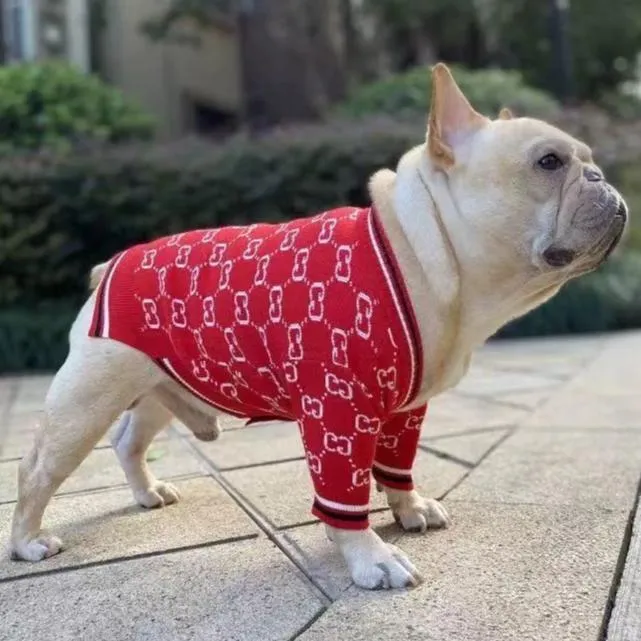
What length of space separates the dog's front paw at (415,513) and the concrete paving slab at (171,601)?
0.40 meters

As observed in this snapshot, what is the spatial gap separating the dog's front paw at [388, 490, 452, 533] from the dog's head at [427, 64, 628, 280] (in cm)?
80

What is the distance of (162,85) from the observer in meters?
13.5

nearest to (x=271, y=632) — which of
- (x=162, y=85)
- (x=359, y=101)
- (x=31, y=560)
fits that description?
(x=31, y=560)

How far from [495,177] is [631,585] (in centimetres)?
104

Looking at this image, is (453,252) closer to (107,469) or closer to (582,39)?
(107,469)

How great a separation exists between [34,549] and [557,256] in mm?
1616

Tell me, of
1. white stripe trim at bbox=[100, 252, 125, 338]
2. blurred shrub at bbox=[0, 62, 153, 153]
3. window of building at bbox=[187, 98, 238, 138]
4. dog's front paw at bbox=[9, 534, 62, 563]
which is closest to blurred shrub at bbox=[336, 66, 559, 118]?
blurred shrub at bbox=[0, 62, 153, 153]

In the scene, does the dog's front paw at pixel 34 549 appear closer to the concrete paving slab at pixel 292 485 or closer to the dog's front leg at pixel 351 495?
the concrete paving slab at pixel 292 485

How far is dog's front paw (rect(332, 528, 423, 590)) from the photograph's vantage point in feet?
7.09

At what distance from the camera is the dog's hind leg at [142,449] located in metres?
2.92

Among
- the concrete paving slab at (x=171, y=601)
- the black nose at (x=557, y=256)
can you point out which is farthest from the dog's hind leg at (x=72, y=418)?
the black nose at (x=557, y=256)

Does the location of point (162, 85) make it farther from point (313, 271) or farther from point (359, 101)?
point (313, 271)

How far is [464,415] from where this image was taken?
435cm

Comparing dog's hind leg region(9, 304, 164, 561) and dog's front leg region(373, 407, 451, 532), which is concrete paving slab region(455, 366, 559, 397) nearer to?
dog's front leg region(373, 407, 451, 532)
